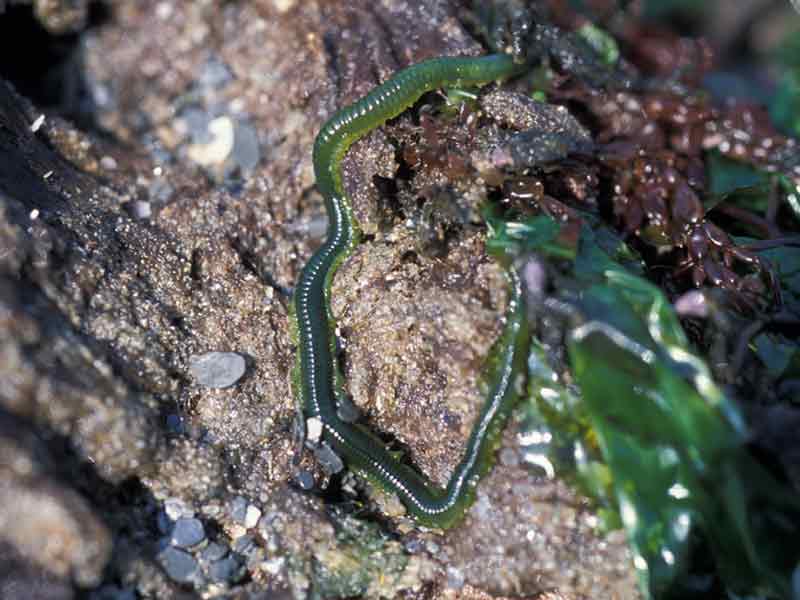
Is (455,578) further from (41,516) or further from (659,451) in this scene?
(41,516)

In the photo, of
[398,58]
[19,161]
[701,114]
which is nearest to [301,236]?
[398,58]

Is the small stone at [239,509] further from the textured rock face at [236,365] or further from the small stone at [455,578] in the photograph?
the small stone at [455,578]

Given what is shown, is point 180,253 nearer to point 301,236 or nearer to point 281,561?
point 301,236

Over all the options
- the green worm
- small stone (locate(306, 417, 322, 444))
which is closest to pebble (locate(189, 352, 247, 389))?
the green worm

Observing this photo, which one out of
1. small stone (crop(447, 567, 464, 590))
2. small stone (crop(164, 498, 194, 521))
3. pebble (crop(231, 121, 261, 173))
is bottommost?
small stone (crop(447, 567, 464, 590))

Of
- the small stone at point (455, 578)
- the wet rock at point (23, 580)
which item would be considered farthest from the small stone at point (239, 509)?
the small stone at point (455, 578)

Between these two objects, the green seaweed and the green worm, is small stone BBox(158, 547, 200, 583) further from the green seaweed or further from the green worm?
the green seaweed
